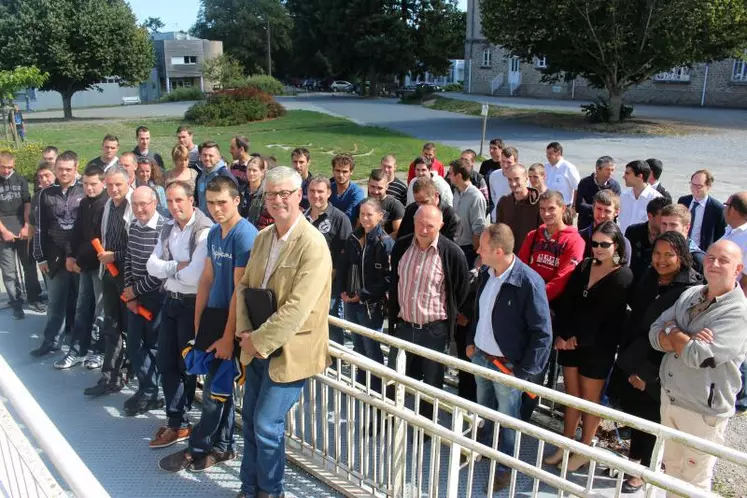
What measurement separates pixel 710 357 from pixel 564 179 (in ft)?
16.3

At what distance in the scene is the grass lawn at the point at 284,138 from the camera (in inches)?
810

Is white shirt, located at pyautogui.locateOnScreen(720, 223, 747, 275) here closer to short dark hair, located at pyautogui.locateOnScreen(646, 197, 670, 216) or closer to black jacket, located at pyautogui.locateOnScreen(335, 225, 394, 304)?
short dark hair, located at pyautogui.locateOnScreen(646, 197, 670, 216)

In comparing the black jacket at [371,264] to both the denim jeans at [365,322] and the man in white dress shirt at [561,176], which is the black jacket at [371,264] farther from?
the man in white dress shirt at [561,176]

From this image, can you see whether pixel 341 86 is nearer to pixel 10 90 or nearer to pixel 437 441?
pixel 10 90

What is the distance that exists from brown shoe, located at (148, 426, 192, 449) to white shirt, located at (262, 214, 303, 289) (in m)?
1.76

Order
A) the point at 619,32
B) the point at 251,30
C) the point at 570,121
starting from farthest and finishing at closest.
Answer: the point at 251,30, the point at 570,121, the point at 619,32

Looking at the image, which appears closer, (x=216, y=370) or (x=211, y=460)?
(x=216, y=370)

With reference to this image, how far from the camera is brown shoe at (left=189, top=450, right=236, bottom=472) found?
423 cm

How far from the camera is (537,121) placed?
1205 inches

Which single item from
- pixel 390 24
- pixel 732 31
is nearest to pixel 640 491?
pixel 732 31

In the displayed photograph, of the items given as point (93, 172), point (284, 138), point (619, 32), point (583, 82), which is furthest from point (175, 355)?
point (583, 82)

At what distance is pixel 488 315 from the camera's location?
161 inches

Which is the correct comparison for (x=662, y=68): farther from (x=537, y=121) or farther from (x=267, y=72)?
(x=267, y=72)

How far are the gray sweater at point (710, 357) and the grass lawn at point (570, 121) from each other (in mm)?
24841
